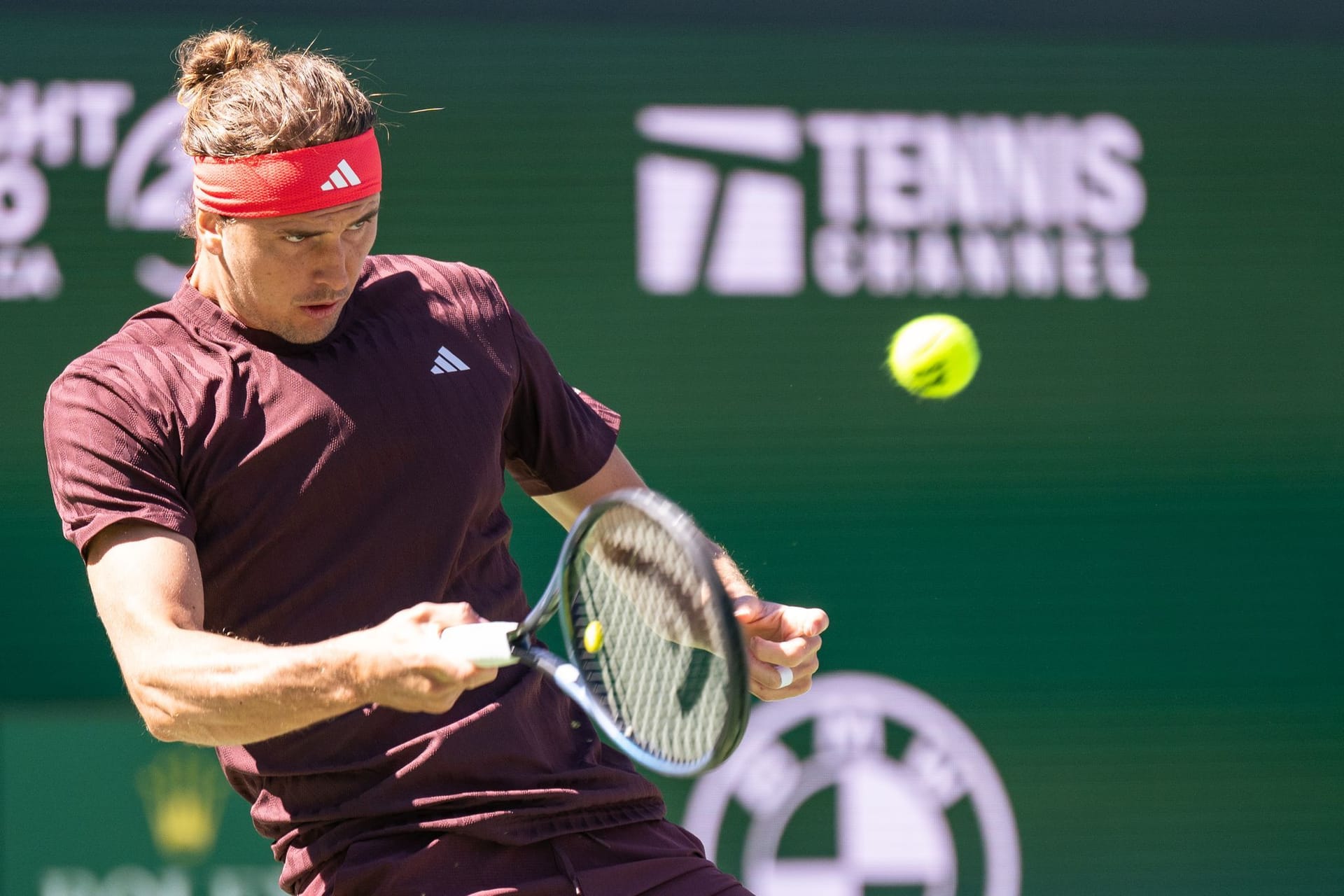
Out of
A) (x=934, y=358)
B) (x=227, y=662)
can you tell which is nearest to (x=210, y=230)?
(x=227, y=662)

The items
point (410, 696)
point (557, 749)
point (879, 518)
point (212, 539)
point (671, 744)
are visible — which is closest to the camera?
point (410, 696)

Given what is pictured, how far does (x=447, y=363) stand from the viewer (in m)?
2.17

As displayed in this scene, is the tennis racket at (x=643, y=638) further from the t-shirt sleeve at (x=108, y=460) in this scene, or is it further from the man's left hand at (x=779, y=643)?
the t-shirt sleeve at (x=108, y=460)

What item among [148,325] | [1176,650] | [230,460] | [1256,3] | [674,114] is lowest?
[1176,650]

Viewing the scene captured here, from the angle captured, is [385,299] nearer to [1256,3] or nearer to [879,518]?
[879,518]

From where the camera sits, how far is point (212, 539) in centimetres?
199

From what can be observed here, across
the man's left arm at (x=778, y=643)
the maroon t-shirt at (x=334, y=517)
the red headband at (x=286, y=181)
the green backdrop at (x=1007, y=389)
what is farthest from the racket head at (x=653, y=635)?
the green backdrop at (x=1007, y=389)

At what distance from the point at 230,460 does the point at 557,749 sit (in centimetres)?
55

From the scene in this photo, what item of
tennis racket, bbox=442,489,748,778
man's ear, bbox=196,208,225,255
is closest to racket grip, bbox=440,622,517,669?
tennis racket, bbox=442,489,748,778

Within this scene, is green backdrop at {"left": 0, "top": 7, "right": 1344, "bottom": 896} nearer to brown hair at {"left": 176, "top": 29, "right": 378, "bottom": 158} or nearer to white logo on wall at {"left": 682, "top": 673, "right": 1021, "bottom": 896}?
white logo on wall at {"left": 682, "top": 673, "right": 1021, "bottom": 896}

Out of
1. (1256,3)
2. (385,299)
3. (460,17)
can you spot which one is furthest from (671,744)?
(1256,3)

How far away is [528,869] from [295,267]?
79cm

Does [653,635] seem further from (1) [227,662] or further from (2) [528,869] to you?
(1) [227,662]

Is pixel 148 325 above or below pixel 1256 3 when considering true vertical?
below
